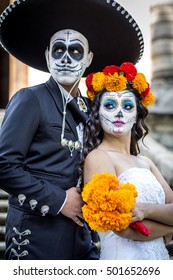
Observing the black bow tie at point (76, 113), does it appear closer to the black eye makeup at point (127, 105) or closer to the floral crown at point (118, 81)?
the floral crown at point (118, 81)

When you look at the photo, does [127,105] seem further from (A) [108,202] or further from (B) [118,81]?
(A) [108,202]

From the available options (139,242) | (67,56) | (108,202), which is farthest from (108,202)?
(67,56)

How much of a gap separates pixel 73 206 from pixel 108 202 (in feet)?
0.82

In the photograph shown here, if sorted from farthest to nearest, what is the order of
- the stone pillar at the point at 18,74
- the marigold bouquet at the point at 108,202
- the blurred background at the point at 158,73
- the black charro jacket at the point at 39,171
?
1. the stone pillar at the point at 18,74
2. the blurred background at the point at 158,73
3. the black charro jacket at the point at 39,171
4. the marigold bouquet at the point at 108,202

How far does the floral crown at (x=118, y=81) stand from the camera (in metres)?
2.20

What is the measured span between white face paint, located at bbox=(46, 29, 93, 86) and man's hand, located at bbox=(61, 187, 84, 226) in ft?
1.71

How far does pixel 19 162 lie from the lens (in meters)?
2.09

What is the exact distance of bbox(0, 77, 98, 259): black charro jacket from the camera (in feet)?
6.83

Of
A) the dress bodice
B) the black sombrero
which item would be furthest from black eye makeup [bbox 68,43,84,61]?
the dress bodice

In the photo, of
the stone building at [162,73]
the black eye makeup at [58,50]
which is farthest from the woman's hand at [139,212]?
the stone building at [162,73]

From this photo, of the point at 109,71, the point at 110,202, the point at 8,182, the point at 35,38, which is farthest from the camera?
the point at 35,38
